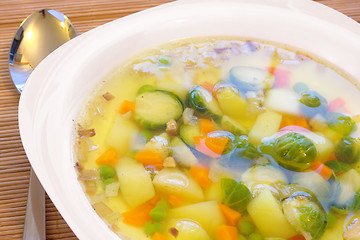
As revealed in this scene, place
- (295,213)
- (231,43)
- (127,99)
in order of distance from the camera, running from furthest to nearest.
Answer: (231,43)
(127,99)
(295,213)

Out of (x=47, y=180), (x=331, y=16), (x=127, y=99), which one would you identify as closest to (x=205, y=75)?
(x=127, y=99)

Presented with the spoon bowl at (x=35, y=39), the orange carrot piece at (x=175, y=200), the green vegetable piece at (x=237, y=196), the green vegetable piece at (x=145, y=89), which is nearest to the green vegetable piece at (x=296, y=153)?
the green vegetable piece at (x=237, y=196)

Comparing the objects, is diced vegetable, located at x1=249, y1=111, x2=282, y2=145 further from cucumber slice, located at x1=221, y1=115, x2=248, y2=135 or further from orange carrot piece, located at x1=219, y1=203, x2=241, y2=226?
orange carrot piece, located at x1=219, y1=203, x2=241, y2=226

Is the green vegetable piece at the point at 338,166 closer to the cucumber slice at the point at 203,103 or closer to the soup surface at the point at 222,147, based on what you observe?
the soup surface at the point at 222,147

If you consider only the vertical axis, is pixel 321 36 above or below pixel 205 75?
above

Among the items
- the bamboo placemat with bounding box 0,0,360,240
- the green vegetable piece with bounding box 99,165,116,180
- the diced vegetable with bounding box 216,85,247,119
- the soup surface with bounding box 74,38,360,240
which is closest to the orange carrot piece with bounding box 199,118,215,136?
the soup surface with bounding box 74,38,360,240

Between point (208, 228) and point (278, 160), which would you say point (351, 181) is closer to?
point (278, 160)

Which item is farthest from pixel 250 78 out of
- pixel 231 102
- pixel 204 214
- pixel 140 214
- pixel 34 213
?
pixel 34 213

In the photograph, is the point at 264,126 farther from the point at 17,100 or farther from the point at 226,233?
the point at 17,100
